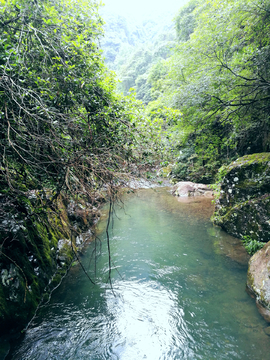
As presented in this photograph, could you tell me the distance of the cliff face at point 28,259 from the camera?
13.1 ft

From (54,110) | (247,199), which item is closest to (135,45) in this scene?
(247,199)

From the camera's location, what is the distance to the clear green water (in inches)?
154

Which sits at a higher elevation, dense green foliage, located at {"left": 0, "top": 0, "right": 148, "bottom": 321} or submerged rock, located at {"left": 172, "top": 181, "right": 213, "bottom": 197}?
dense green foliage, located at {"left": 0, "top": 0, "right": 148, "bottom": 321}

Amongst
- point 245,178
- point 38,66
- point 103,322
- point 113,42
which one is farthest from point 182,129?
point 113,42

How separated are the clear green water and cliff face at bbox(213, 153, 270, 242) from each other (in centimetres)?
75

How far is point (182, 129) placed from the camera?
15414 millimetres

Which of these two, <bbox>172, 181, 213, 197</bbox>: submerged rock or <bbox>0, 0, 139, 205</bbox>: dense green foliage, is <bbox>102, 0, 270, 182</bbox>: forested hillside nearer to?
<bbox>0, 0, 139, 205</bbox>: dense green foliage

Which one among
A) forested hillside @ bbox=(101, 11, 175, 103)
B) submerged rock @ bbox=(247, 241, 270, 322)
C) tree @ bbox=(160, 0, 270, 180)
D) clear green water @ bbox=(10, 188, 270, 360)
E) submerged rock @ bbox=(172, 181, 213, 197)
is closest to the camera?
clear green water @ bbox=(10, 188, 270, 360)

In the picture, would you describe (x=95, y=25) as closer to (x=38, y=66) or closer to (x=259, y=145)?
(x=38, y=66)

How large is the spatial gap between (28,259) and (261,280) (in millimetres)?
5782

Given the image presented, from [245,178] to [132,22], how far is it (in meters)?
141

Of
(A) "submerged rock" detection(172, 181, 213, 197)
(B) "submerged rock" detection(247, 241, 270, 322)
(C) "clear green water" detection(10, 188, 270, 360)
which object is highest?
(A) "submerged rock" detection(172, 181, 213, 197)

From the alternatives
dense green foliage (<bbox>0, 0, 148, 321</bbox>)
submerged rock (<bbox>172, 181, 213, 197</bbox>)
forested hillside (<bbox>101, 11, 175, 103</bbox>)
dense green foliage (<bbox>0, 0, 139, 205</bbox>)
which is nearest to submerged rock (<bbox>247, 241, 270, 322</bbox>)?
dense green foliage (<bbox>0, 0, 148, 321</bbox>)

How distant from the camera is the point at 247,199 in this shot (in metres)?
7.80
